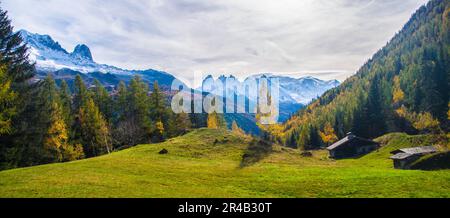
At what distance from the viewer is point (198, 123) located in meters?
117

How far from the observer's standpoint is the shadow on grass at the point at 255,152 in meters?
52.3

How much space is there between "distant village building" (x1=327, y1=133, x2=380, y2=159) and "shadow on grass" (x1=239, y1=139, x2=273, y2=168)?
3471 centimetres

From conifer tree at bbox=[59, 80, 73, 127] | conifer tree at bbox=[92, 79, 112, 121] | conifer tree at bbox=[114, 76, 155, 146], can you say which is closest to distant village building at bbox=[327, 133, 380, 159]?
conifer tree at bbox=[114, 76, 155, 146]

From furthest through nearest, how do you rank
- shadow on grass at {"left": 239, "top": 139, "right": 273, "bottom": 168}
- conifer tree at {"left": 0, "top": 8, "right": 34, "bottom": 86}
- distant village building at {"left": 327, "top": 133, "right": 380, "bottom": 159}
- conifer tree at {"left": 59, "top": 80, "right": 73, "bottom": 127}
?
distant village building at {"left": 327, "top": 133, "right": 380, "bottom": 159} → conifer tree at {"left": 59, "top": 80, "right": 73, "bottom": 127} → shadow on grass at {"left": 239, "top": 139, "right": 273, "bottom": 168} → conifer tree at {"left": 0, "top": 8, "right": 34, "bottom": 86}

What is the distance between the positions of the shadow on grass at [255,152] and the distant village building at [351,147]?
34.7m

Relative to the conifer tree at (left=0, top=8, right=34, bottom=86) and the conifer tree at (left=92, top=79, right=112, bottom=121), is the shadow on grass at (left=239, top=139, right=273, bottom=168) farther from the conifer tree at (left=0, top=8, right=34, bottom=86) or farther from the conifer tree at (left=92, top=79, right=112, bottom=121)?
the conifer tree at (left=92, top=79, right=112, bottom=121)

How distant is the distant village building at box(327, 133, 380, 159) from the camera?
93062 millimetres

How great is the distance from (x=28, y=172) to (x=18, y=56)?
A: 22.4m

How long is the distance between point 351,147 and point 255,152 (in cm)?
4702

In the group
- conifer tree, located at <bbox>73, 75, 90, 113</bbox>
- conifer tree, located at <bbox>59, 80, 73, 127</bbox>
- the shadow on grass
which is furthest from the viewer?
conifer tree, located at <bbox>73, 75, 90, 113</bbox>
